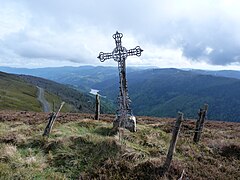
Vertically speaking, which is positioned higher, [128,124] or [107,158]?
[128,124]

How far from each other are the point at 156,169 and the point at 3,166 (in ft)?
23.2

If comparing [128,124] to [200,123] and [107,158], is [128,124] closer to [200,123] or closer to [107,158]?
[200,123]

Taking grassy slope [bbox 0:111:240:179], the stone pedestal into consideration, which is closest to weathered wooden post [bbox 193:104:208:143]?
grassy slope [bbox 0:111:240:179]

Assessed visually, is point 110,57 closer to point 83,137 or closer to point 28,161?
point 83,137

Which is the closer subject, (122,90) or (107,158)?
(107,158)

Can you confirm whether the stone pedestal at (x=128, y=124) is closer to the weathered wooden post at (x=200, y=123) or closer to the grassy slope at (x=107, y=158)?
the grassy slope at (x=107, y=158)

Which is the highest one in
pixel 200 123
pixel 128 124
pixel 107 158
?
pixel 200 123

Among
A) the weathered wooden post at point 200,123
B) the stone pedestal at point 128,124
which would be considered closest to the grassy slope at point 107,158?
the weathered wooden post at point 200,123

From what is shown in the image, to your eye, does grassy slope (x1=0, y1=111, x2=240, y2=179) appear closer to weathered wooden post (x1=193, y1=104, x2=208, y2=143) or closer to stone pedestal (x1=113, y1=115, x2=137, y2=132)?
weathered wooden post (x1=193, y1=104, x2=208, y2=143)

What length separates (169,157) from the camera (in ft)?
41.9

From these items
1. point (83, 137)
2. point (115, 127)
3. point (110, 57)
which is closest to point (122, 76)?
point (110, 57)

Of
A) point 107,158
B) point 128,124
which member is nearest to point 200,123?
point 128,124

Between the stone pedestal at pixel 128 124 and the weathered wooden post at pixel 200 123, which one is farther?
the stone pedestal at pixel 128 124

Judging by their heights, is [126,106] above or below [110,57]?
below
